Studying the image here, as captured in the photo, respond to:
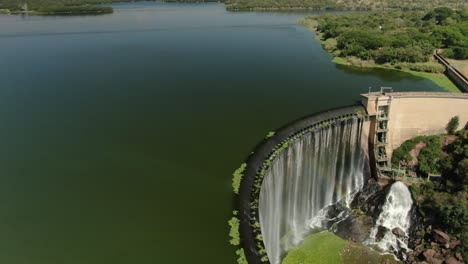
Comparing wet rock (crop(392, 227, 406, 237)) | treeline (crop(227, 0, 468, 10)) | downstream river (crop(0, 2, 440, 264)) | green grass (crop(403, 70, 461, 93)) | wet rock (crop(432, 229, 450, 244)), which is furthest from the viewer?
treeline (crop(227, 0, 468, 10))

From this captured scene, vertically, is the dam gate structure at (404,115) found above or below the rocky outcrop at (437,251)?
above

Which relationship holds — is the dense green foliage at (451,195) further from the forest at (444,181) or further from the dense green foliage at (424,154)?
the dense green foliage at (424,154)

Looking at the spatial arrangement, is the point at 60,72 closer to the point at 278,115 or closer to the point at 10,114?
the point at 10,114

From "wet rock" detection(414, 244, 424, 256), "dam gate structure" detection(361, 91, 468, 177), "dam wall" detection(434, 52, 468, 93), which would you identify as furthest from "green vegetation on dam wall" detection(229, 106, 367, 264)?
"dam wall" detection(434, 52, 468, 93)

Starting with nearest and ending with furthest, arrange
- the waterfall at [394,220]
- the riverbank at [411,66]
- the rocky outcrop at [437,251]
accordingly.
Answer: the rocky outcrop at [437,251] → the waterfall at [394,220] → the riverbank at [411,66]

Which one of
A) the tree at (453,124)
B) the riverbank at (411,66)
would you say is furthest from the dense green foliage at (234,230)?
the riverbank at (411,66)

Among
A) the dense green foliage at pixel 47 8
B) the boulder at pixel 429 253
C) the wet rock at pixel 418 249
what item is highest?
the dense green foliage at pixel 47 8

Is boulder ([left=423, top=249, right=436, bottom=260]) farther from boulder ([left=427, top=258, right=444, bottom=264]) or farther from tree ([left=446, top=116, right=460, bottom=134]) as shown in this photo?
tree ([left=446, top=116, right=460, bottom=134])

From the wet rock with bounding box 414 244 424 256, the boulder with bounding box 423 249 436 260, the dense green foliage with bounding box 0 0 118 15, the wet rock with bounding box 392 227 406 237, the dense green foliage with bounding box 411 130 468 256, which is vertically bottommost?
the wet rock with bounding box 414 244 424 256
